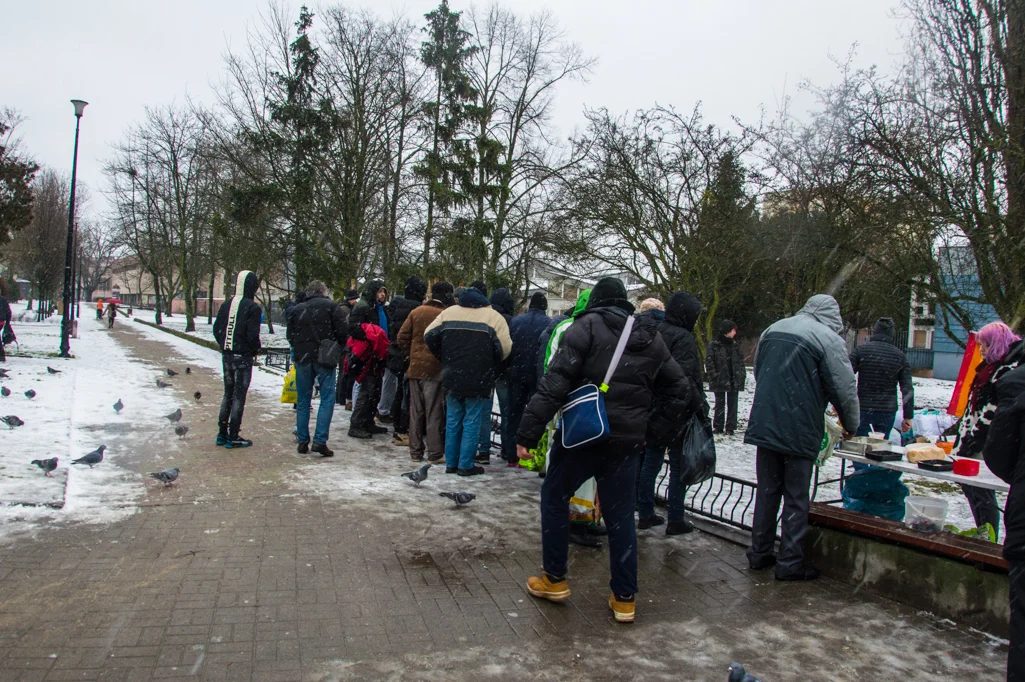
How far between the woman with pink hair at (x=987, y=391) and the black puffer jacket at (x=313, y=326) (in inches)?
227

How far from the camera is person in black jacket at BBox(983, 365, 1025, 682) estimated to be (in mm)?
2883

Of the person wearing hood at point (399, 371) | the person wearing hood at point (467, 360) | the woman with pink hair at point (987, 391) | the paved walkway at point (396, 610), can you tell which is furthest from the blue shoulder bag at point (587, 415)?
the person wearing hood at point (399, 371)

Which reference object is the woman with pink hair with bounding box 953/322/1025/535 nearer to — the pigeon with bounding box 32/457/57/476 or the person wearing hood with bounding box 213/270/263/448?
the person wearing hood with bounding box 213/270/263/448

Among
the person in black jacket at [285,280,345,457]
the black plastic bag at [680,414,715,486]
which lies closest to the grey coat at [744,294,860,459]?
the black plastic bag at [680,414,715,486]

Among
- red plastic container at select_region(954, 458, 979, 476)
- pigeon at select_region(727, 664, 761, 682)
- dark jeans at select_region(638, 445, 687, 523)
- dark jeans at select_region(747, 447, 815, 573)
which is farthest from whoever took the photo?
dark jeans at select_region(638, 445, 687, 523)

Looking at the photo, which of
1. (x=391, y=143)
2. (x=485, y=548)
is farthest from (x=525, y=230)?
(x=485, y=548)

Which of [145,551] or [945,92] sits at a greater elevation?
[945,92]

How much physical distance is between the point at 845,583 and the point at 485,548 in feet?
7.73

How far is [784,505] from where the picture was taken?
4750 millimetres

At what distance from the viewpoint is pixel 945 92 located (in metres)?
11.1

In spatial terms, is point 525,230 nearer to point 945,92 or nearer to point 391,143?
point 391,143

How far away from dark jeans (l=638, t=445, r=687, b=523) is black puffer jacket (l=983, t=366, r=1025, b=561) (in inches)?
99.0

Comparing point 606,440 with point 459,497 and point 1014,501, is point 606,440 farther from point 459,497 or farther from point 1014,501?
point 459,497

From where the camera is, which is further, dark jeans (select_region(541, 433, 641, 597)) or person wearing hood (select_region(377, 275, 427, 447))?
person wearing hood (select_region(377, 275, 427, 447))
